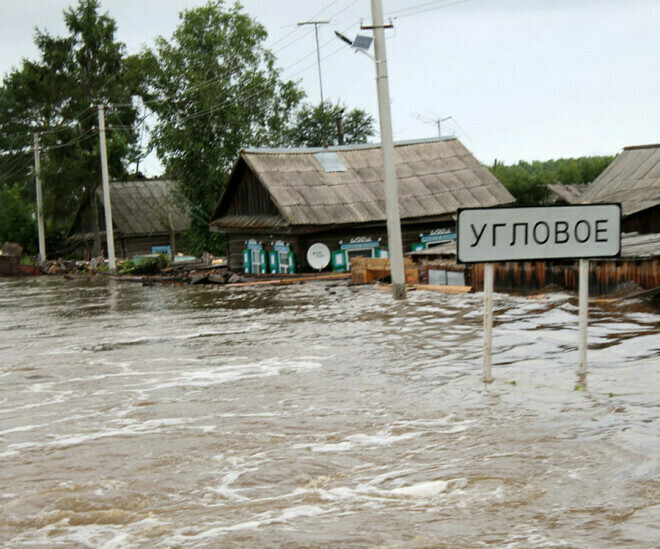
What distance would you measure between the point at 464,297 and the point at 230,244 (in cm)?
2233

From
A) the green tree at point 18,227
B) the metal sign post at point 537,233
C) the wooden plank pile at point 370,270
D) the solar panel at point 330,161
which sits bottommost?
the wooden plank pile at point 370,270

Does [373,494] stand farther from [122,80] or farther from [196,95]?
[122,80]

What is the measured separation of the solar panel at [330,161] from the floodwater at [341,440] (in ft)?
69.2

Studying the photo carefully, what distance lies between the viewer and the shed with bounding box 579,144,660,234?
80.0ft

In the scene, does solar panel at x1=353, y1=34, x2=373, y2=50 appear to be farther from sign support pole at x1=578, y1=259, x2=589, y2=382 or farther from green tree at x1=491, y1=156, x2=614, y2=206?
green tree at x1=491, y1=156, x2=614, y2=206

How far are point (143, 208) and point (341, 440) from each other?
50486 millimetres

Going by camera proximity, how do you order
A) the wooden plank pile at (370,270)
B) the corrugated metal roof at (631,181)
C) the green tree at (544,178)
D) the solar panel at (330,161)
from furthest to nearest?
the green tree at (544,178) < the solar panel at (330,161) < the wooden plank pile at (370,270) < the corrugated metal roof at (631,181)

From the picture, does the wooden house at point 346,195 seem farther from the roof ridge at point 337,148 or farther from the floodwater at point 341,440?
the floodwater at point 341,440

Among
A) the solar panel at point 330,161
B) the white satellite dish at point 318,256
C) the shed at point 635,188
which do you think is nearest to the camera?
the shed at point 635,188

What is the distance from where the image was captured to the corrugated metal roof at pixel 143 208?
54.6 m

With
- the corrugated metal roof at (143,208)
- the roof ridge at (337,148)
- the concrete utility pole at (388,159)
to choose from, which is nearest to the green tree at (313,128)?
the corrugated metal roof at (143,208)

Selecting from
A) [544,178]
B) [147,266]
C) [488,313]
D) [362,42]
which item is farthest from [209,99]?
[488,313]

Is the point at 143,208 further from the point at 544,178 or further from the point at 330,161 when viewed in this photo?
the point at 544,178

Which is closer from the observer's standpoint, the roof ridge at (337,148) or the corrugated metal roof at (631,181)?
the corrugated metal roof at (631,181)
